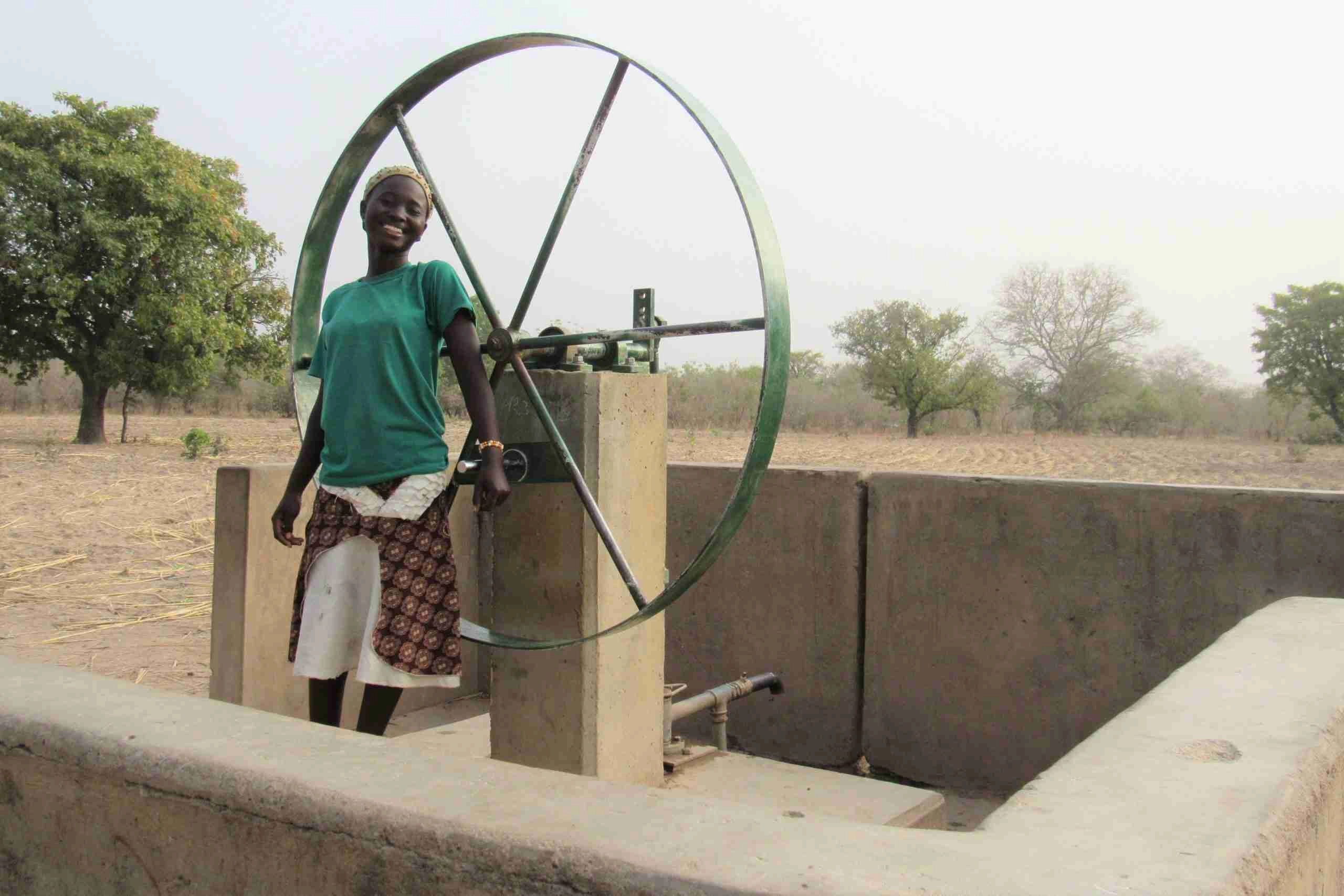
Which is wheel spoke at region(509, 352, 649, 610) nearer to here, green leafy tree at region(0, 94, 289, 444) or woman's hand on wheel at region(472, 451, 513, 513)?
woman's hand on wheel at region(472, 451, 513, 513)

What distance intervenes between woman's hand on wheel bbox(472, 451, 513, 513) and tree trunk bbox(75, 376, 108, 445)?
19952 millimetres

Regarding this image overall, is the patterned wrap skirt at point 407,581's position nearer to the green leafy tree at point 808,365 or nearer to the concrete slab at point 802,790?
the concrete slab at point 802,790

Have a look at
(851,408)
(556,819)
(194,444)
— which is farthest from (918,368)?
(556,819)

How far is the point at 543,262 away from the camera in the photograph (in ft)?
8.56

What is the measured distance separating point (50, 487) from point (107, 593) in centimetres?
647

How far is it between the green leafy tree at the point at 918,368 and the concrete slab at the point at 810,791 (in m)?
36.0

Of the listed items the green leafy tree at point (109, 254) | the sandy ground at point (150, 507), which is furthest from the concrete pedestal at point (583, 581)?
the green leafy tree at point (109, 254)

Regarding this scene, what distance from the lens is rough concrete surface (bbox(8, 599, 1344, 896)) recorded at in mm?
1038

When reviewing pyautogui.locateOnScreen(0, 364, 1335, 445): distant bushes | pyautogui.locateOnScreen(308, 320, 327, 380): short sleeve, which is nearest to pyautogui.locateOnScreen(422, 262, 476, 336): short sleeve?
pyautogui.locateOnScreen(308, 320, 327, 380): short sleeve

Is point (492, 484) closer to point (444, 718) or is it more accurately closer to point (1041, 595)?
point (1041, 595)

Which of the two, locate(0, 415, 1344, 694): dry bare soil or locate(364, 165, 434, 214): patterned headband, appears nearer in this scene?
locate(364, 165, 434, 214): patterned headband

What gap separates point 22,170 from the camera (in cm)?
1816

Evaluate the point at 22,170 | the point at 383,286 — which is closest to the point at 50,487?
the point at 22,170

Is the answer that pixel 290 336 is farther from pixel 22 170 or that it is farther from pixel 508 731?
pixel 22 170
